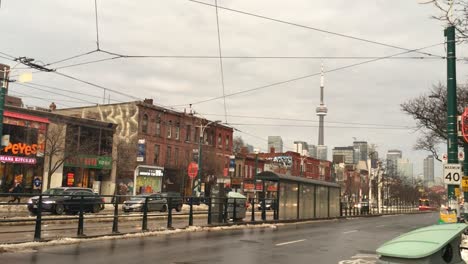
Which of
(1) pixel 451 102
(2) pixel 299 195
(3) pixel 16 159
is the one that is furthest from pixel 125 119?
(1) pixel 451 102

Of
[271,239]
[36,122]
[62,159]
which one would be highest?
[36,122]

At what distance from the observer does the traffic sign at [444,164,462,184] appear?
14211mm

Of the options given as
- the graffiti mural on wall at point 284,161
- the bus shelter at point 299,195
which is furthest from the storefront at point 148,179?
the graffiti mural on wall at point 284,161

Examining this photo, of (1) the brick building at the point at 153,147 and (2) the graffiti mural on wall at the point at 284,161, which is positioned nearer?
(1) the brick building at the point at 153,147

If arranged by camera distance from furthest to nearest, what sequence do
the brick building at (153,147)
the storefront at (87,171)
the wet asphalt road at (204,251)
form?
the brick building at (153,147), the storefront at (87,171), the wet asphalt road at (204,251)

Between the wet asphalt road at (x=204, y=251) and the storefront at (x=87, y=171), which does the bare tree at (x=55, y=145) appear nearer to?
the storefront at (x=87, y=171)

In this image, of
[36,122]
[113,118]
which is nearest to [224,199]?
[36,122]

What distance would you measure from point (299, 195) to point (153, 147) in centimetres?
3086

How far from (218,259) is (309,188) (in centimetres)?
2037

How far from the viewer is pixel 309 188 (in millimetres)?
31500

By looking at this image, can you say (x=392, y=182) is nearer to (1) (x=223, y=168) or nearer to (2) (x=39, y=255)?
(1) (x=223, y=168)

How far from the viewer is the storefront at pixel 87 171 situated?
151ft

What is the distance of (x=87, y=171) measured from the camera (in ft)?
161

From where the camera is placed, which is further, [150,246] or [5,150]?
[5,150]
